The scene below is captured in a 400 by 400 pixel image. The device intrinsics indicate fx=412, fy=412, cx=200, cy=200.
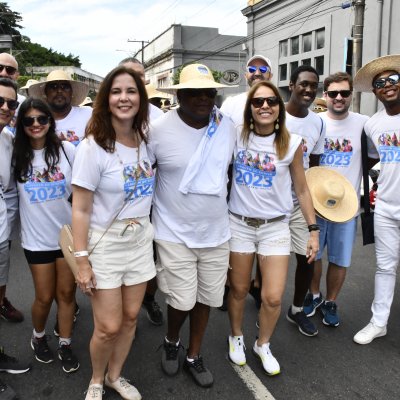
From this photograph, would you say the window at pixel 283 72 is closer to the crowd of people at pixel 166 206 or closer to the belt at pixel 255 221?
the crowd of people at pixel 166 206

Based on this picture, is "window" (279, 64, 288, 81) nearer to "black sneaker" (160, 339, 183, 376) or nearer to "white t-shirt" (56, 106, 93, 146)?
"white t-shirt" (56, 106, 93, 146)

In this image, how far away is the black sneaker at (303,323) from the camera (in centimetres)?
348

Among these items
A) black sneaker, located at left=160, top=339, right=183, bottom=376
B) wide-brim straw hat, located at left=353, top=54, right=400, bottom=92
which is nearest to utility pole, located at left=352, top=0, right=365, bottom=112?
wide-brim straw hat, located at left=353, top=54, right=400, bottom=92

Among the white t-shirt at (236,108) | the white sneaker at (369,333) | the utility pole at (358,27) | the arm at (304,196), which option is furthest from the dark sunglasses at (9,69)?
the utility pole at (358,27)

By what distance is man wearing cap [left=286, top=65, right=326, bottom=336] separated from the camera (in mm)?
3422

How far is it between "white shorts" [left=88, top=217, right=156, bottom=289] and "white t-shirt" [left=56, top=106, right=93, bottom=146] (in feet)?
5.06

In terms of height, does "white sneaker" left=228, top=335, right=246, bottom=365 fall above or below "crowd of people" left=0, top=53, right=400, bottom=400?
below

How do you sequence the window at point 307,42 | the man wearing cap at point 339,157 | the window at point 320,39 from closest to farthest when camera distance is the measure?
the man wearing cap at point 339,157, the window at point 320,39, the window at point 307,42

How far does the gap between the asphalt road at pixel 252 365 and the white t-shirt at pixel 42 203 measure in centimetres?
96

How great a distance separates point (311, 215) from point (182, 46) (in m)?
41.9

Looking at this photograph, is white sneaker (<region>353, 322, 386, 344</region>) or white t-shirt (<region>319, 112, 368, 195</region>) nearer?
white sneaker (<region>353, 322, 386, 344</region>)

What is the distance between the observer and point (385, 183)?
3297 mm

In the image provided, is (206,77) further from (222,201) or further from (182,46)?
(182,46)

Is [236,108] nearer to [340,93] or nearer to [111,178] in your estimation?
[340,93]
